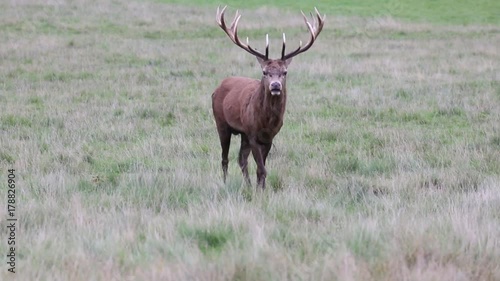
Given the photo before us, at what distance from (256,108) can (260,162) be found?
0.54 meters

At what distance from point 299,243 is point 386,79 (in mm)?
10993

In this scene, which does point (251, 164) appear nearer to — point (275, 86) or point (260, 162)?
point (260, 162)

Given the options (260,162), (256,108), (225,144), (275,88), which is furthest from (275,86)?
(225,144)

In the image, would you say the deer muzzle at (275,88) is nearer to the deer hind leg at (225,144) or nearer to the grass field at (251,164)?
the grass field at (251,164)

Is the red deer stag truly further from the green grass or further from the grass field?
the green grass

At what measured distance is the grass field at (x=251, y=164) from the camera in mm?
4641

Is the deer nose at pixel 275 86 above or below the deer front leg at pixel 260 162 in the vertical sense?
above

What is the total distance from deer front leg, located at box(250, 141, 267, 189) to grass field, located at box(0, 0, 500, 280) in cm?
11

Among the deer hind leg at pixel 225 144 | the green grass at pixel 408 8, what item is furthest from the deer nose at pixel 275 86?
the green grass at pixel 408 8

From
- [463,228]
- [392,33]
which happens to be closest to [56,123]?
[463,228]

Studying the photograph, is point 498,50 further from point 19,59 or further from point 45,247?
point 45,247

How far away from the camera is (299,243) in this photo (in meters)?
5.00

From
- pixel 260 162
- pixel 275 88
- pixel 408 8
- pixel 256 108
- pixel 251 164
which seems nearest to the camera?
pixel 275 88

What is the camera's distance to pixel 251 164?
922 centimetres
